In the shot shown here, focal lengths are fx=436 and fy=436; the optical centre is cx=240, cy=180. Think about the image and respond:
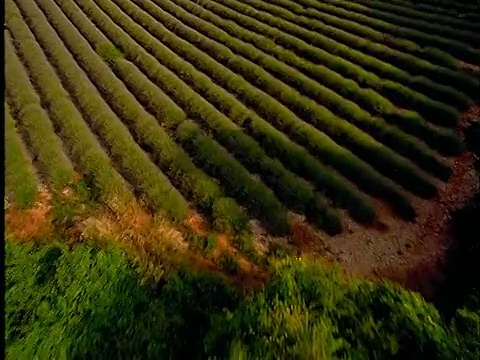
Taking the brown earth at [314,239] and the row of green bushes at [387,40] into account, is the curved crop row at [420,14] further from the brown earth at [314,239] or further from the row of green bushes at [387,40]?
the brown earth at [314,239]

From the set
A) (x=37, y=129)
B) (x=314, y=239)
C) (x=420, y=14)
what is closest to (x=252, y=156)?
(x=314, y=239)

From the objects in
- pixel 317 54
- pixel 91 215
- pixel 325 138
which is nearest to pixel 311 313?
pixel 91 215

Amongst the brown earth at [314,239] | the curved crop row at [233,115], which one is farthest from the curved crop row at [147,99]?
the brown earth at [314,239]

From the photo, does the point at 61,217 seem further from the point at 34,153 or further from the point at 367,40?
the point at 367,40

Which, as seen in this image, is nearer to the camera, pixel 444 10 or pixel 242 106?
pixel 242 106

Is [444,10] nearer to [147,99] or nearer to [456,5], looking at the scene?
[456,5]
